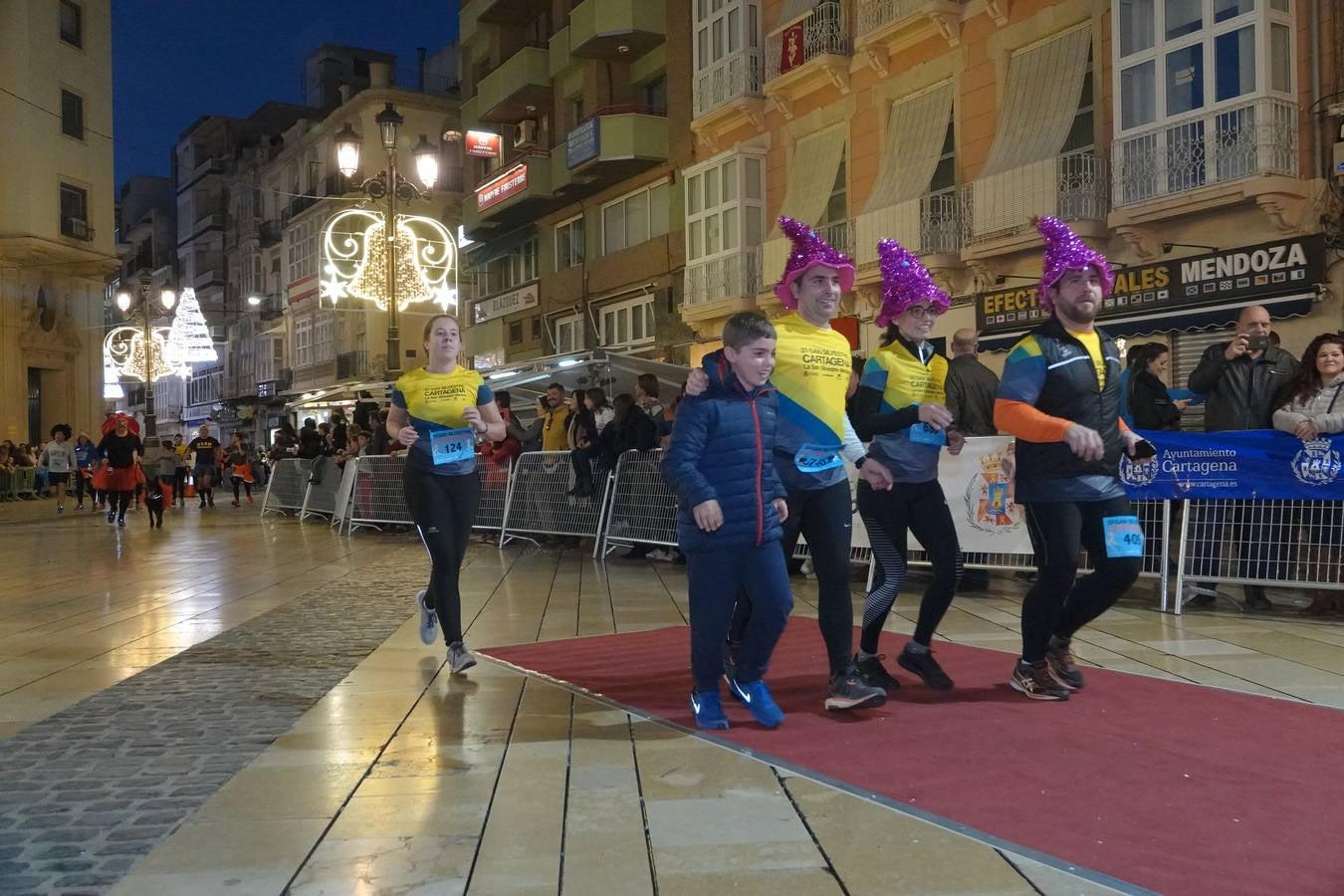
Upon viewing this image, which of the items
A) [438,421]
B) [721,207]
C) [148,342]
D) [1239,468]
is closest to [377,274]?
[721,207]

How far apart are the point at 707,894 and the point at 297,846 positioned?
124 cm

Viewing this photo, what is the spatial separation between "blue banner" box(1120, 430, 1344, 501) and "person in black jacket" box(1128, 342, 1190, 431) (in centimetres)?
34

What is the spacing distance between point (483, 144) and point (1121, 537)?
30.6 metres

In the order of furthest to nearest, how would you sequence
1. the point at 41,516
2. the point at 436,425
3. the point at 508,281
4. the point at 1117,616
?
the point at 508,281, the point at 41,516, the point at 1117,616, the point at 436,425

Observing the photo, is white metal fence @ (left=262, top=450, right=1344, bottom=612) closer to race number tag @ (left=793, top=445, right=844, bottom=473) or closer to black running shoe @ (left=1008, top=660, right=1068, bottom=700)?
race number tag @ (left=793, top=445, right=844, bottom=473)

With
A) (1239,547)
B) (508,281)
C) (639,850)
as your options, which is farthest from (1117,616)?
(508,281)

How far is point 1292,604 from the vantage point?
27.6ft

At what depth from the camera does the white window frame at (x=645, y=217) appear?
27625 mm

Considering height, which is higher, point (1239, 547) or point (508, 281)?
point (508, 281)

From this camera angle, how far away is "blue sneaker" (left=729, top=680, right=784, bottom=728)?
4773 millimetres

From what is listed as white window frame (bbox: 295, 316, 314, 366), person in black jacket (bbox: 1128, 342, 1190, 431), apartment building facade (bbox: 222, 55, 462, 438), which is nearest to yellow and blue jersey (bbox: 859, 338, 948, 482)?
person in black jacket (bbox: 1128, 342, 1190, 431)

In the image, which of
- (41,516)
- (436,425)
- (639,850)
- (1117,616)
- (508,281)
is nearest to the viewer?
(639,850)

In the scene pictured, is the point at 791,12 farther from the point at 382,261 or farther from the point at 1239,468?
the point at 1239,468

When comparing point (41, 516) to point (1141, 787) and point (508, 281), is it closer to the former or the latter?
point (508, 281)
